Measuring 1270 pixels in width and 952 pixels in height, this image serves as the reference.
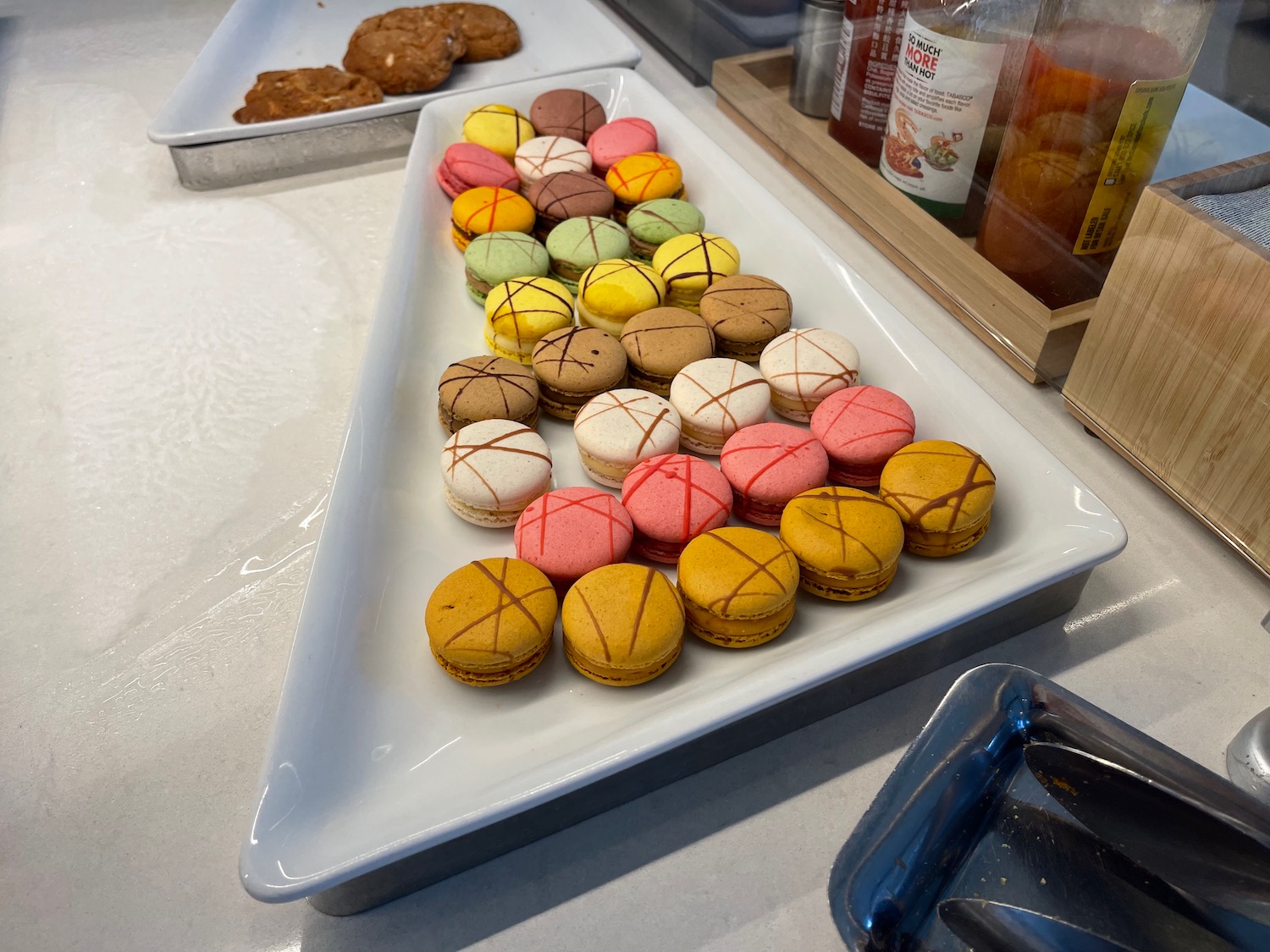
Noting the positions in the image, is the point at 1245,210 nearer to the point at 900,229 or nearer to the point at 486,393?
the point at 900,229

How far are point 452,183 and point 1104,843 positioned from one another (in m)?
0.88

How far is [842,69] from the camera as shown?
41.9 inches

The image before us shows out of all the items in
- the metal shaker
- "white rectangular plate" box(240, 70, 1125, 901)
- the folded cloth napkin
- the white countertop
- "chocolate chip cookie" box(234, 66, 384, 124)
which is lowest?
the white countertop

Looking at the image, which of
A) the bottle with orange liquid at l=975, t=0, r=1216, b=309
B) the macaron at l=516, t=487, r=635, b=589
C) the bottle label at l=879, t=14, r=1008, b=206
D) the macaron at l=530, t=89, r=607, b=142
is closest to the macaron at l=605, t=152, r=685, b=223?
the macaron at l=530, t=89, r=607, b=142

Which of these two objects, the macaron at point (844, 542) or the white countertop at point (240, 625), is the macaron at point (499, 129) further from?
the macaron at point (844, 542)

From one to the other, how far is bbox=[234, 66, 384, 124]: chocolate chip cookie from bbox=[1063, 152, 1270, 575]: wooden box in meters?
0.93

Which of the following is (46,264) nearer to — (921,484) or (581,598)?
(581,598)

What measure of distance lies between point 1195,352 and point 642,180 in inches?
21.9

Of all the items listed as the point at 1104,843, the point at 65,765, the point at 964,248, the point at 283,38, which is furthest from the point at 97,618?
the point at 283,38

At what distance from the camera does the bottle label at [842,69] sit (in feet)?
3.42

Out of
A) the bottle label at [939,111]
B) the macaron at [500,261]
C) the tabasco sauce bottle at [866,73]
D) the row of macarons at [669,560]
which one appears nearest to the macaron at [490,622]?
the row of macarons at [669,560]

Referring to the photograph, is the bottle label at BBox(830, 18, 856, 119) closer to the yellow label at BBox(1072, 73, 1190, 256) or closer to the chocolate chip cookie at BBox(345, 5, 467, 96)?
the yellow label at BBox(1072, 73, 1190, 256)

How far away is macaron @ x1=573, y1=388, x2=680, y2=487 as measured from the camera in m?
0.75

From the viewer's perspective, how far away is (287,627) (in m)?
0.72
